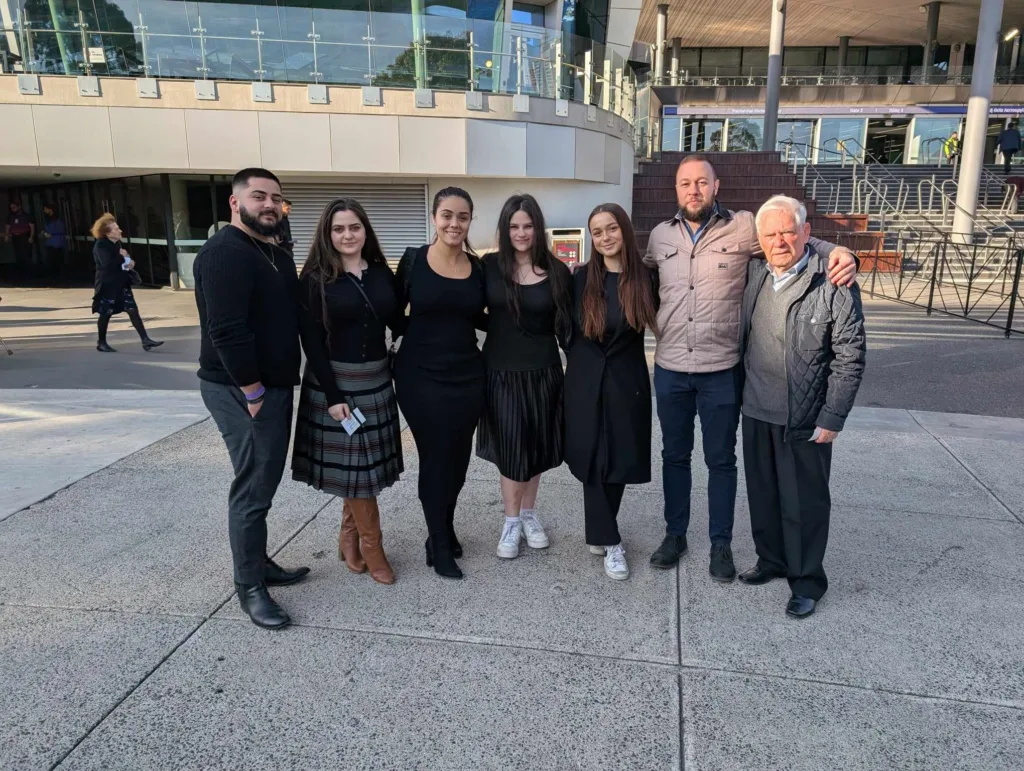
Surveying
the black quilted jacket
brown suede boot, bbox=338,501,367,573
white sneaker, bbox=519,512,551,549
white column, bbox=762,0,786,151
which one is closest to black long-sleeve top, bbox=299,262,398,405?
brown suede boot, bbox=338,501,367,573

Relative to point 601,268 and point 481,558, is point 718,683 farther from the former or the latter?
point 601,268

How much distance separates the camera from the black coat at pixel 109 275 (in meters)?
8.87

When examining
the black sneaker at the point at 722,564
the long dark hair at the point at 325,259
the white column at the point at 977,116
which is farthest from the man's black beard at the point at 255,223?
the white column at the point at 977,116

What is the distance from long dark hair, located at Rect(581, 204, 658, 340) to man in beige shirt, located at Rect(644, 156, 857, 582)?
153 mm

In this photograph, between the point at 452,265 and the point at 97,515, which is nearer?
the point at 452,265

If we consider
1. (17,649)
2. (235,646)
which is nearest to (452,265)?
(235,646)

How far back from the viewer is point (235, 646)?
9.57 feet

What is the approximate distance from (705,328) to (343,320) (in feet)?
5.41

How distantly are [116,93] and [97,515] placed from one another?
13144 millimetres

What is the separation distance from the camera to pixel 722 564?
11.6 feet

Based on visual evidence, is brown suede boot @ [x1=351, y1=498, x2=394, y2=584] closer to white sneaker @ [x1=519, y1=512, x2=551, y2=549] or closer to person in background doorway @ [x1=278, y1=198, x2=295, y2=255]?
A: white sneaker @ [x1=519, y1=512, x2=551, y2=549]

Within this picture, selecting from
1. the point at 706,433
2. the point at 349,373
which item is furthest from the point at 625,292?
the point at 349,373

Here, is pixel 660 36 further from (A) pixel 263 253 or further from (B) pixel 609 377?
(A) pixel 263 253

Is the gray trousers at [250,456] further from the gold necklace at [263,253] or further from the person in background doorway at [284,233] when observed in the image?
the person in background doorway at [284,233]
